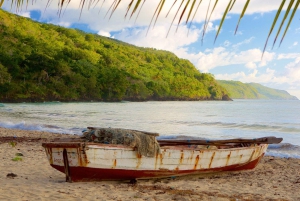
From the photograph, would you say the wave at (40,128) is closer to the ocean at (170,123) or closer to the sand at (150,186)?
the ocean at (170,123)

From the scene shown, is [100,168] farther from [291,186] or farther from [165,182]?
[291,186]

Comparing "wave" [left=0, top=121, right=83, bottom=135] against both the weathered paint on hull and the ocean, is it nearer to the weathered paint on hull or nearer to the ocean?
the ocean

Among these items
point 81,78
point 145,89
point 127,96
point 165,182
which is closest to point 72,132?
point 165,182

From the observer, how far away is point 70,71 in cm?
6475

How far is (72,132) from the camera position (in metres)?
17.0

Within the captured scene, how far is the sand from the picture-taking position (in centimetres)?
527

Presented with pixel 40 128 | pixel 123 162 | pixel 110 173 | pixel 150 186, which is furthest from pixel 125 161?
pixel 40 128

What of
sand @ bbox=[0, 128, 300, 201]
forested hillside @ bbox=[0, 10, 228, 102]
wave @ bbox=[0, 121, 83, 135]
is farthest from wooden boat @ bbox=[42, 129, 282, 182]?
forested hillside @ bbox=[0, 10, 228, 102]

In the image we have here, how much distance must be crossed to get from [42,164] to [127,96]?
2780 inches

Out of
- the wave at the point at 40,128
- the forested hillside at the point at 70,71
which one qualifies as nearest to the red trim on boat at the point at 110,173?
the wave at the point at 40,128

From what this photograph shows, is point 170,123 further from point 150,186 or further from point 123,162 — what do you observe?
point 123,162

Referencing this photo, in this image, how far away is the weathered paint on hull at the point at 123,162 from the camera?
562cm

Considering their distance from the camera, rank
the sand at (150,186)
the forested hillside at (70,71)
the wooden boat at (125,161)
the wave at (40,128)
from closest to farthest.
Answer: the sand at (150,186)
the wooden boat at (125,161)
the wave at (40,128)
the forested hillside at (70,71)

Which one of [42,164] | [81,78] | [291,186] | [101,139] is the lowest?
[291,186]
